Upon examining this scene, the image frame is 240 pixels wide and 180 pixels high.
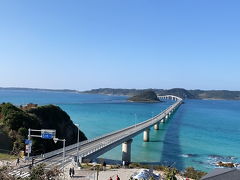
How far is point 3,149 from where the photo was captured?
41656 millimetres

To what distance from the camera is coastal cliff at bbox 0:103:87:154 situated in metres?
45.1

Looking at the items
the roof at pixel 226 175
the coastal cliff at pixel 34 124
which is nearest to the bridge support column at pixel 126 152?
the coastal cliff at pixel 34 124

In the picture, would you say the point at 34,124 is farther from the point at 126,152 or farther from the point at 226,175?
the point at 226,175

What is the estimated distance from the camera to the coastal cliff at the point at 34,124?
148ft

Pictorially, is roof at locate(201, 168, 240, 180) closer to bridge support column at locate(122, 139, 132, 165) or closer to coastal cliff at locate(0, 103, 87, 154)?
coastal cliff at locate(0, 103, 87, 154)

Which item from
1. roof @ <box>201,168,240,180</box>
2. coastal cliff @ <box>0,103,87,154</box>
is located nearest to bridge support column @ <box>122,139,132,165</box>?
coastal cliff @ <box>0,103,87,154</box>

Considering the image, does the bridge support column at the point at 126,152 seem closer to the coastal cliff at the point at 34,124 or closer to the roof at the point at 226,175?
the coastal cliff at the point at 34,124

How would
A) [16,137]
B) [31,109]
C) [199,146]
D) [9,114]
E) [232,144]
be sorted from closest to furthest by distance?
[16,137] < [9,114] < [31,109] < [199,146] < [232,144]

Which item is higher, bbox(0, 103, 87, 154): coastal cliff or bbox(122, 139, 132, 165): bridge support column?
bbox(0, 103, 87, 154): coastal cliff

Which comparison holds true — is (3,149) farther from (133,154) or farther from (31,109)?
(133,154)

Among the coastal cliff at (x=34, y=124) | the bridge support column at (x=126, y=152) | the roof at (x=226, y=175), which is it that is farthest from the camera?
the bridge support column at (x=126, y=152)

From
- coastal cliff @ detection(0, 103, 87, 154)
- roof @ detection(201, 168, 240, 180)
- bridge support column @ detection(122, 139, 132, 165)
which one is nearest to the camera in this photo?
roof @ detection(201, 168, 240, 180)

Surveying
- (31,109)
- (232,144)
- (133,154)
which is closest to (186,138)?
(232,144)

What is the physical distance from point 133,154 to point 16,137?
24.7m
